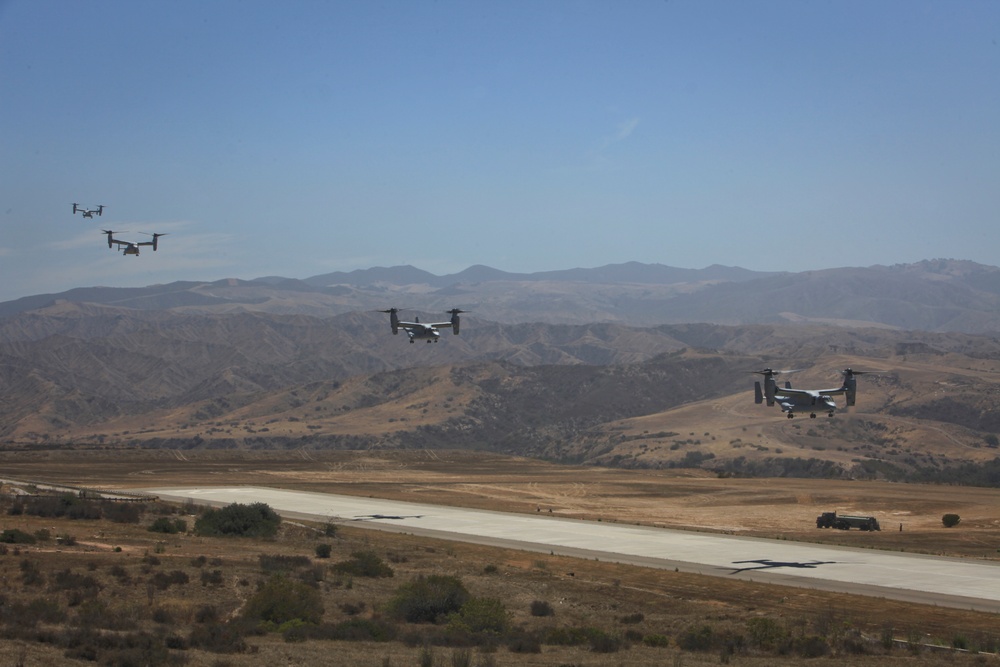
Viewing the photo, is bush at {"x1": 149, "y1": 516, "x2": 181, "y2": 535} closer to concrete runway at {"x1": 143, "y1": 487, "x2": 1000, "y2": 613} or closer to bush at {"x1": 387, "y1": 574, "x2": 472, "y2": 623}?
concrete runway at {"x1": 143, "y1": 487, "x2": 1000, "y2": 613}

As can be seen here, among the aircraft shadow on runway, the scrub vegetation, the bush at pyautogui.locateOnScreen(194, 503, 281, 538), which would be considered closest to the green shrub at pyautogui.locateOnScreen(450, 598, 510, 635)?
the scrub vegetation

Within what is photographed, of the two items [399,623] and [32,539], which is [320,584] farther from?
[32,539]

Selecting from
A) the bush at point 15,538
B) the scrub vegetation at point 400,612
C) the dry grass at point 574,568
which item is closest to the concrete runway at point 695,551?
the dry grass at point 574,568

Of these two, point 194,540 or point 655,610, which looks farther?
point 194,540

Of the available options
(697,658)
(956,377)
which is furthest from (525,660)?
(956,377)

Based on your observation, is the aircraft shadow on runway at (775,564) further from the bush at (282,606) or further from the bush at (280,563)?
the bush at (282,606)

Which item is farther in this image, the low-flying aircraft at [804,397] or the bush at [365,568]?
the low-flying aircraft at [804,397]
